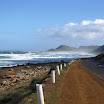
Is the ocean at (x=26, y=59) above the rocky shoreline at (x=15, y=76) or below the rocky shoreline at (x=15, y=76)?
above

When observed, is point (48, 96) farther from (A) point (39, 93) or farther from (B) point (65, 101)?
(A) point (39, 93)

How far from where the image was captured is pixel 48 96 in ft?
24.9

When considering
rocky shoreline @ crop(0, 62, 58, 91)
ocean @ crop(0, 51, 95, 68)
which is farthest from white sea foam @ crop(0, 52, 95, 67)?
rocky shoreline @ crop(0, 62, 58, 91)

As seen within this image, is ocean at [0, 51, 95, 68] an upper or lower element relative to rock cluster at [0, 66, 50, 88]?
upper

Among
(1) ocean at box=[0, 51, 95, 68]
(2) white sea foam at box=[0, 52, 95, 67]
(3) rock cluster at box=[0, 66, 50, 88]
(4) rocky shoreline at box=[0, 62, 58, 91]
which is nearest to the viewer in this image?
(4) rocky shoreline at box=[0, 62, 58, 91]

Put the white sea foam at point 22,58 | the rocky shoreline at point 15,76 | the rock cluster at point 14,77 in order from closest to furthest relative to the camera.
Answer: the rocky shoreline at point 15,76, the rock cluster at point 14,77, the white sea foam at point 22,58

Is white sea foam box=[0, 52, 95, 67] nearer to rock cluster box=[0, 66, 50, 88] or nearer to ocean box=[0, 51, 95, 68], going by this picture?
ocean box=[0, 51, 95, 68]

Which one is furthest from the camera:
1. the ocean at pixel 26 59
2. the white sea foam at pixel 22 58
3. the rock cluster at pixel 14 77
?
the white sea foam at pixel 22 58

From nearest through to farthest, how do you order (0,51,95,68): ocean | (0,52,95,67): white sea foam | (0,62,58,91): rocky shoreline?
(0,62,58,91): rocky shoreline → (0,51,95,68): ocean → (0,52,95,67): white sea foam

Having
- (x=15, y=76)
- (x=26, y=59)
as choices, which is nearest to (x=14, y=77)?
(x=15, y=76)

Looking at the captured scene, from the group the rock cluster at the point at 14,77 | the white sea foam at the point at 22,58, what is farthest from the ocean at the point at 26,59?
the rock cluster at the point at 14,77

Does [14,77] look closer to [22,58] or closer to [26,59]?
[26,59]

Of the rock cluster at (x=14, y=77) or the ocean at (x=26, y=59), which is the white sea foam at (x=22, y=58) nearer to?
the ocean at (x=26, y=59)

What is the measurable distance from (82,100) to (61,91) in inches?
66.9
